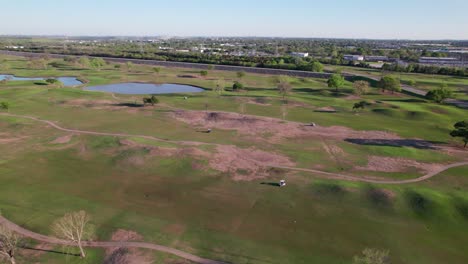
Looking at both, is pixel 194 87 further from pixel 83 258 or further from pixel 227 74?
pixel 83 258

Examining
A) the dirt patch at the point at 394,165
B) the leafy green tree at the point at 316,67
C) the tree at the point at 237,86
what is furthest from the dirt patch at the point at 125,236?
the leafy green tree at the point at 316,67

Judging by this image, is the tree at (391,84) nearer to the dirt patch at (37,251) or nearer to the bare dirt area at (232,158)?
the bare dirt area at (232,158)

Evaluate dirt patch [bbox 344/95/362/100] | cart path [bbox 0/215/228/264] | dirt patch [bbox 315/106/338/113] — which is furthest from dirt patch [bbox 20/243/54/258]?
dirt patch [bbox 344/95/362/100]

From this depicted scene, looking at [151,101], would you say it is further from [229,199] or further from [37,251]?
[37,251]

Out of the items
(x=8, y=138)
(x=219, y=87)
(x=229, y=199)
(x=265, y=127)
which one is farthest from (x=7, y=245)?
(x=219, y=87)

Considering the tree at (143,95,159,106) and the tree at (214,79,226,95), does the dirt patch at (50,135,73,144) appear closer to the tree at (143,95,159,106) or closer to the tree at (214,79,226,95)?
the tree at (143,95,159,106)

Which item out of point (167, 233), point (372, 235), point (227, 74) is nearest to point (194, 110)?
point (167, 233)
